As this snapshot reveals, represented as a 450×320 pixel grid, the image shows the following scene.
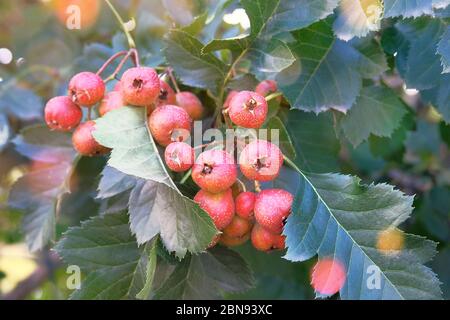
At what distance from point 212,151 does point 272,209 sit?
0.16 meters

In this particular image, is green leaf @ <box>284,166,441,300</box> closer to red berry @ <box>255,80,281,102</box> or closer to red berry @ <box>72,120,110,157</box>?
red berry @ <box>255,80,281,102</box>

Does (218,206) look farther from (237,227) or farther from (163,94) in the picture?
(163,94)

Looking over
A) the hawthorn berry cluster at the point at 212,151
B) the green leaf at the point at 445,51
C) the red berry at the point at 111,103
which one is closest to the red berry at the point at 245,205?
the hawthorn berry cluster at the point at 212,151

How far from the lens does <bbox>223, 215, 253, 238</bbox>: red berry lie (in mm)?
1171

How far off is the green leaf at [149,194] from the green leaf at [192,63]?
155 mm

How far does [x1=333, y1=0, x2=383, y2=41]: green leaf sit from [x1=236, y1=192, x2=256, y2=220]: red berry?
404mm

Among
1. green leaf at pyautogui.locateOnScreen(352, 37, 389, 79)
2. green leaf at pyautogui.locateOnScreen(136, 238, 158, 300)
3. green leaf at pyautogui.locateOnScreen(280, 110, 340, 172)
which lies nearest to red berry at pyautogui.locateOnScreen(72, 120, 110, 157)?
green leaf at pyautogui.locateOnScreen(136, 238, 158, 300)

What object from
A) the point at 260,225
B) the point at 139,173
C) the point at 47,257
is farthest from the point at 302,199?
the point at 47,257

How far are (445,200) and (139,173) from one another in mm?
1494

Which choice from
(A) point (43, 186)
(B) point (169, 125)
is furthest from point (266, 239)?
(A) point (43, 186)

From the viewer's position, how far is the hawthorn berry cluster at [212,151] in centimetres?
110

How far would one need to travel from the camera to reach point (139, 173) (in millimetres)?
1053

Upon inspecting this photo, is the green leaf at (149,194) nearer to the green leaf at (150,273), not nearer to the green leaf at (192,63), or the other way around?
the green leaf at (150,273)

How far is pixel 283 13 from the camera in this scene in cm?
125
